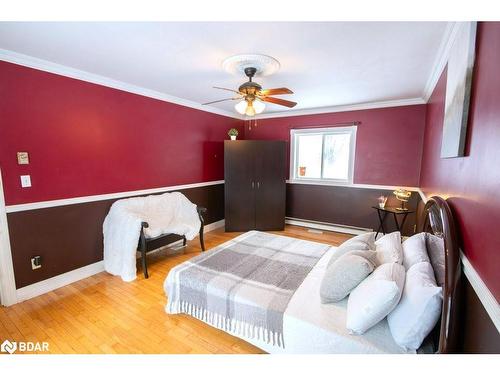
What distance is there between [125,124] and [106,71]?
66cm

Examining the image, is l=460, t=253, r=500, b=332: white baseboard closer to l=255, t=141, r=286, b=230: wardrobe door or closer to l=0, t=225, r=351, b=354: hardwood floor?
l=0, t=225, r=351, b=354: hardwood floor

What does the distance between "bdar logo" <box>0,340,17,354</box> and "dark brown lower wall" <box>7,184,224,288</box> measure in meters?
0.69

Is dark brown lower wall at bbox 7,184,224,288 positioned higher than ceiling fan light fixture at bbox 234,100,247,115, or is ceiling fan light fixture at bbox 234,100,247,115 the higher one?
ceiling fan light fixture at bbox 234,100,247,115

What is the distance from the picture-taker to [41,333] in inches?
70.9

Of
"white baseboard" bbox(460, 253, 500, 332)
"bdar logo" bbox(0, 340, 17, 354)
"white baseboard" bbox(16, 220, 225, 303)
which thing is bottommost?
"bdar logo" bbox(0, 340, 17, 354)

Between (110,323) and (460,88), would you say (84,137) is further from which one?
(460,88)

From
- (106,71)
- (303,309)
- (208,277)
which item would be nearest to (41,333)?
(208,277)

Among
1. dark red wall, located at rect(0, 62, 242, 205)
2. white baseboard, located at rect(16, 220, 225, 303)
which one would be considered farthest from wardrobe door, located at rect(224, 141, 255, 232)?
white baseboard, located at rect(16, 220, 225, 303)

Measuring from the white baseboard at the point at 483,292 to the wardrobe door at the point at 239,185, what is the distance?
11.0 ft

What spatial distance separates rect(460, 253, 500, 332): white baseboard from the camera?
0.79 meters

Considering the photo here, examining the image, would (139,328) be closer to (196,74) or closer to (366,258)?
(366,258)

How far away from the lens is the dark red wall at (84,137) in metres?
2.14

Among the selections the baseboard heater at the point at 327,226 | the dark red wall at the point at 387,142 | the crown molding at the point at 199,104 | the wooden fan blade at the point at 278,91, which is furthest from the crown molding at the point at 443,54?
the baseboard heater at the point at 327,226

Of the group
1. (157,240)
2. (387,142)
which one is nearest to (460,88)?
(387,142)
